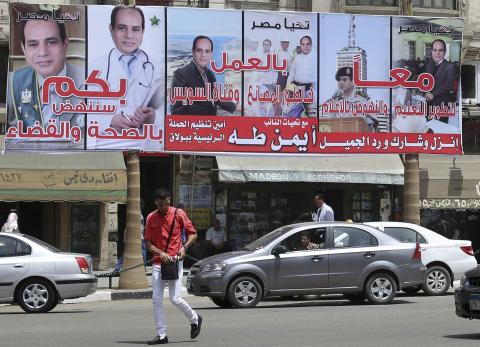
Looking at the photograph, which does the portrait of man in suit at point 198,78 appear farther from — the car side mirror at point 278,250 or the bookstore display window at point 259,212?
the bookstore display window at point 259,212

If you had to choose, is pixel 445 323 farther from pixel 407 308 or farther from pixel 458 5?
pixel 458 5

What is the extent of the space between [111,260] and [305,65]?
858cm

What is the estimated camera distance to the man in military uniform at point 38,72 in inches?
881

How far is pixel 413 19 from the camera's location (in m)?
24.5

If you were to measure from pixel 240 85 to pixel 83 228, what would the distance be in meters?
7.64

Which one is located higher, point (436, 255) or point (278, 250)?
point (278, 250)

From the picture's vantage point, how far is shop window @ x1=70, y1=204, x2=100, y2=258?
28.8 m

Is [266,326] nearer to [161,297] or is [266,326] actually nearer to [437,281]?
[161,297]

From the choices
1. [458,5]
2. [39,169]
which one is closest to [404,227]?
[39,169]

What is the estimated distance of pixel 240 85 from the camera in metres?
23.8

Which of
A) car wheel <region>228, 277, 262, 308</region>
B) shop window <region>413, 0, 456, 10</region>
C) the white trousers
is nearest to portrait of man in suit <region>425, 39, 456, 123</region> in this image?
shop window <region>413, 0, 456, 10</region>

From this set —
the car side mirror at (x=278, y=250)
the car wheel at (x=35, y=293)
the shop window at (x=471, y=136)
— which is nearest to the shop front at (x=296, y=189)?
the shop window at (x=471, y=136)

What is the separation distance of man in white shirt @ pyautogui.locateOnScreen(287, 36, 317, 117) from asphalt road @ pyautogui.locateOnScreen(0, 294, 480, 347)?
6769mm

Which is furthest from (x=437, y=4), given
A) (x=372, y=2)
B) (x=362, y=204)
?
(x=362, y=204)
